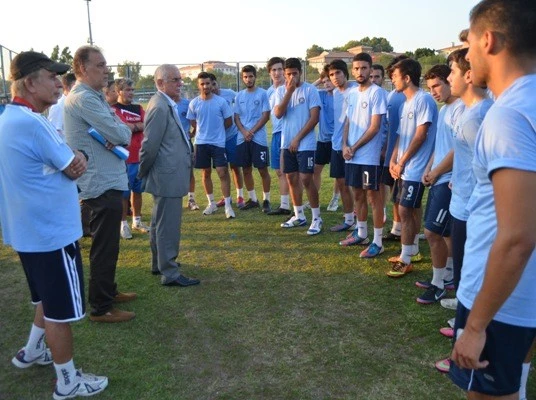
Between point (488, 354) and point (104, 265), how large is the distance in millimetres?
3235

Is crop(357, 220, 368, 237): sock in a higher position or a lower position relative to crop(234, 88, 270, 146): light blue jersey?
lower

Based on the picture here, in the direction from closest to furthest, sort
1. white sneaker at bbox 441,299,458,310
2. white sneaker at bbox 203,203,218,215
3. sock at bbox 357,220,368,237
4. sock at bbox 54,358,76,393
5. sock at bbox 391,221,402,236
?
sock at bbox 54,358,76,393, white sneaker at bbox 441,299,458,310, sock at bbox 357,220,368,237, sock at bbox 391,221,402,236, white sneaker at bbox 203,203,218,215

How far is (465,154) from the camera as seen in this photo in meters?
3.39

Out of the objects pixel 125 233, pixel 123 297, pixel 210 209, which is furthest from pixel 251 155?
pixel 123 297

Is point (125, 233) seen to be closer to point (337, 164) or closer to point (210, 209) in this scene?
point (210, 209)

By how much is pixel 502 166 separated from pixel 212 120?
6530 millimetres

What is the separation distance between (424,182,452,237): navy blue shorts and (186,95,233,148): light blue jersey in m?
4.38

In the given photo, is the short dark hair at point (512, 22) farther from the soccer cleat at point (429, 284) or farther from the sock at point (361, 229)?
the sock at point (361, 229)

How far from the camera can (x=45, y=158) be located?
2699mm

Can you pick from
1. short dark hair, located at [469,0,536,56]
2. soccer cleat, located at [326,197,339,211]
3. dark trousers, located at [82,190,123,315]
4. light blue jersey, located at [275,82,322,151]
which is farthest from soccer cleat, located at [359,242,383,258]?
short dark hair, located at [469,0,536,56]

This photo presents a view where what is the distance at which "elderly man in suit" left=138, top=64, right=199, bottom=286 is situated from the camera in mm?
4441

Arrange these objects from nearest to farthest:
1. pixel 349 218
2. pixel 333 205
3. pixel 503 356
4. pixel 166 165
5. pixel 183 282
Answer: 1. pixel 503 356
2. pixel 166 165
3. pixel 183 282
4. pixel 349 218
5. pixel 333 205

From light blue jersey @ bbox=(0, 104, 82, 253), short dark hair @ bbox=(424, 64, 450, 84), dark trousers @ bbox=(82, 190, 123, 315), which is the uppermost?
short dark hair @ bbox=(424, 64, 450, 84)

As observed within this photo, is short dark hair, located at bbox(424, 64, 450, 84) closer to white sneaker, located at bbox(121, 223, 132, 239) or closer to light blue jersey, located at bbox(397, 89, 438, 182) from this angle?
light blue jersey, located at bbox(397, 89, 438, 182)
